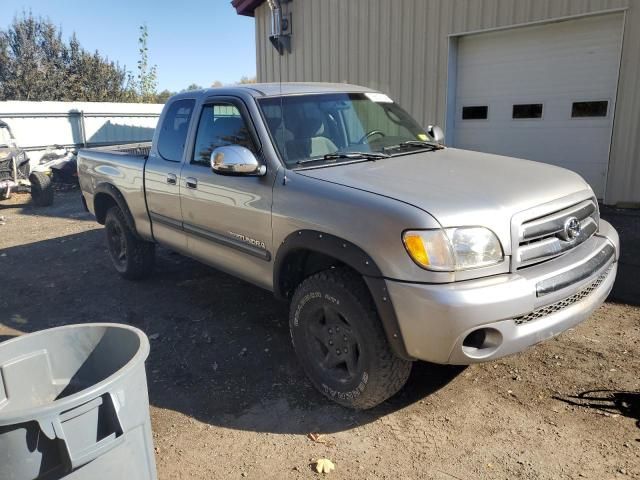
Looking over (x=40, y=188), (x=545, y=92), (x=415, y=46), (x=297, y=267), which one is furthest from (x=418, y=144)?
(x=40, y=188)

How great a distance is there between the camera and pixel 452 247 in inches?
107

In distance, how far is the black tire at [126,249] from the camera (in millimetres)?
5809

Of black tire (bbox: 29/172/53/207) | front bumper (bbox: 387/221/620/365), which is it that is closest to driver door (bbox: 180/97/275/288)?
front bumper (bbox: 387/221/620/365)

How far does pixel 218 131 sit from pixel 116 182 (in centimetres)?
186

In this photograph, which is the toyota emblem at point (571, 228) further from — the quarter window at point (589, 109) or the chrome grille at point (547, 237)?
the quarter window at point (589, 109)

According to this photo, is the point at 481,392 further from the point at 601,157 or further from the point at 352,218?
the point at 601,157

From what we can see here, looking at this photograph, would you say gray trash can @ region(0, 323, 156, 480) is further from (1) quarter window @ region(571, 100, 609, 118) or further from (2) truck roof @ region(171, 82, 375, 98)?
(1) quarter window @ region(571, 100, 609, 118)

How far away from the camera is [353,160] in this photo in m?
3.70

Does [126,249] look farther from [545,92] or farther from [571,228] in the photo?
[545,92]

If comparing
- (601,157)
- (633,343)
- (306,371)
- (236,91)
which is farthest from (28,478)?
(601,157)

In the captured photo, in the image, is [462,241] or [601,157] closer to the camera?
[462,241]

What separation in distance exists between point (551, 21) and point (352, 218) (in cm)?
688

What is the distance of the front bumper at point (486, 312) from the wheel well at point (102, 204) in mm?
4335

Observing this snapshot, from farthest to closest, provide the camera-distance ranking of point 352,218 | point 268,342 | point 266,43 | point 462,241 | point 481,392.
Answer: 1. point 266,43
2. point 268,342
3. point 481,392
4. point 352,218
5. point 462,241
